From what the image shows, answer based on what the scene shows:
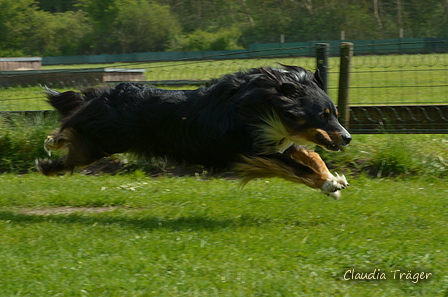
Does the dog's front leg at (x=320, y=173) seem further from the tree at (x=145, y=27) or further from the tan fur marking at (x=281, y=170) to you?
the tree at (x=145, y=27)

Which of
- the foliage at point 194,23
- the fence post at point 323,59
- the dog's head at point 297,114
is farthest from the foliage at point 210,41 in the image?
the dog's head at point 297,114

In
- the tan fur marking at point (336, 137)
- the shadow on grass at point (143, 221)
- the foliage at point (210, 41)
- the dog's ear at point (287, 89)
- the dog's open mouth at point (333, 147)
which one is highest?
the dog's ear at point (287, 89)

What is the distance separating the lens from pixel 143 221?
5613mm

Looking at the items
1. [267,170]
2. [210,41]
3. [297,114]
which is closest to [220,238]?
[267,170]

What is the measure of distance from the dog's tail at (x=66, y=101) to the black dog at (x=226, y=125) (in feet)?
0.06

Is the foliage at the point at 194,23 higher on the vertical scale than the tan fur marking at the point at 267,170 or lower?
lower

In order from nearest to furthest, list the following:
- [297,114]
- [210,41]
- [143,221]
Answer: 1. [297,114]
2. [143,221]
3. [210,41]

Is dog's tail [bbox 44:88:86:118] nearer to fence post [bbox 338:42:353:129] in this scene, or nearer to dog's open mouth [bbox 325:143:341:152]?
dog's open mouth [bbox 325:143:341:152]

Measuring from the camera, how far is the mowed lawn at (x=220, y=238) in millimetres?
3898

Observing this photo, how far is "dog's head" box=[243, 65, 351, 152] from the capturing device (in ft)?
17.5

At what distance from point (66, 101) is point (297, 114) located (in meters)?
2.74

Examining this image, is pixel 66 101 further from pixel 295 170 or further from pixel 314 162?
pixel 314 162

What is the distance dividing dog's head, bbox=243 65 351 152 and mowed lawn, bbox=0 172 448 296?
31.2 inches

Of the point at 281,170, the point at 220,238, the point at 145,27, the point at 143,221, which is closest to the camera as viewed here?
the point at 220,238
